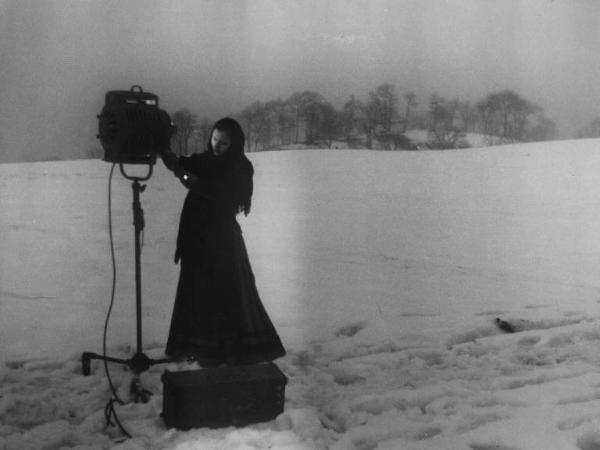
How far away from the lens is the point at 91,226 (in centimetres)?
572

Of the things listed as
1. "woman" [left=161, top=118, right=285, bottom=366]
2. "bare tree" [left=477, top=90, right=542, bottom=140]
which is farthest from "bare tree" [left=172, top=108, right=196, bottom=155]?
"bare tree" [left=477, top=90, right=542, bottom=140]

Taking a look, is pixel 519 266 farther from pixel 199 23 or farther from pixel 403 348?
pixel 199 23

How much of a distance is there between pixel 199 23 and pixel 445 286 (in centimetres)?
262

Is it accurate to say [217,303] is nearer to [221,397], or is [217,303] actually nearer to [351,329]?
[221,397]

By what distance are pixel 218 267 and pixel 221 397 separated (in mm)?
602

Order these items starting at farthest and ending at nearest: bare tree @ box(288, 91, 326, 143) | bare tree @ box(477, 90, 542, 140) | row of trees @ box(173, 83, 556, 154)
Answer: bare tree @ box(477, 90, 542, 140)
bare tree @ box(288, 91, 326, 143)
row of trees @ box(173, 83, 556, 154)

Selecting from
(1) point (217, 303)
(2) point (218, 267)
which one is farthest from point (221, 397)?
(2) point (218, 267)

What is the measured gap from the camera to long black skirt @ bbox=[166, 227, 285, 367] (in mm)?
2725

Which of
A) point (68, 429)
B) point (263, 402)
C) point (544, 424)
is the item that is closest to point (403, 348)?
point (544, 424)

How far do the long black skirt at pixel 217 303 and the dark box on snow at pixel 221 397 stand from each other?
0.25 meters

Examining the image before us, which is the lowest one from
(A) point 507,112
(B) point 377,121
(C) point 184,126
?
(C) point 184,126

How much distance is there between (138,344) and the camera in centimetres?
267

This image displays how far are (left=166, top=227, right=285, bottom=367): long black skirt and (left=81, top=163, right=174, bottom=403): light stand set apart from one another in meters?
0.18

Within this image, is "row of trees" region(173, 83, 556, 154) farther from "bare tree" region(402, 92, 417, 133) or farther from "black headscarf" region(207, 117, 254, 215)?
"black headscarf" region(207, 117, 254, 215)
